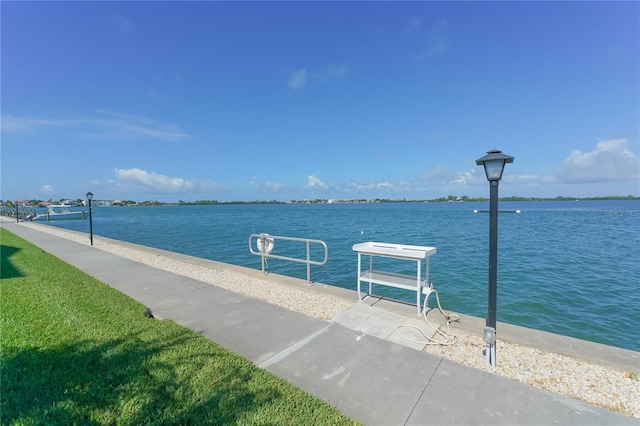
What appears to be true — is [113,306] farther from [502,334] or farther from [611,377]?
[611,377]

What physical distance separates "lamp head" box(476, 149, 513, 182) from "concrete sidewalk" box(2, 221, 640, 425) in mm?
2455

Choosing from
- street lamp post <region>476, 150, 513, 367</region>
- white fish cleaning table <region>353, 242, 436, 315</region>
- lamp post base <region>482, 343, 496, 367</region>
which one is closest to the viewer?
lamp post base <region>482, 343, 496, 367</region>

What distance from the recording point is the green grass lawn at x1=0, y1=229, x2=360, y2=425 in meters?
2.40

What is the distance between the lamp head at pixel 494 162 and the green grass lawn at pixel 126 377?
11.2ft

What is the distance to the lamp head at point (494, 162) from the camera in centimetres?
369

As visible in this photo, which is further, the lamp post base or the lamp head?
the lamp head

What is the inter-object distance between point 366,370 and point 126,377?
256 cm

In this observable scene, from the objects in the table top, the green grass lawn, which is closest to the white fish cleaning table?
the table top

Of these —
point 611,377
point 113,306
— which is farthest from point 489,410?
point 113,306

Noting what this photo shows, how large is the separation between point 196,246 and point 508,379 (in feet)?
61.2

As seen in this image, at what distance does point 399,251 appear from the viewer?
5.22 metres

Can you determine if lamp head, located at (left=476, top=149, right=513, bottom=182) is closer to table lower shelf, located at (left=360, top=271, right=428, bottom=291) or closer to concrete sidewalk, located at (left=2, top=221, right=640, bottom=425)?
table lower shelf, located at (left=360, top=271, right=428, bottom=291)

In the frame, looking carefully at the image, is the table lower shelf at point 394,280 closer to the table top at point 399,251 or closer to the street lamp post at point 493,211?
the table top at point 399,251

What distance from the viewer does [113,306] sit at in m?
4.99
